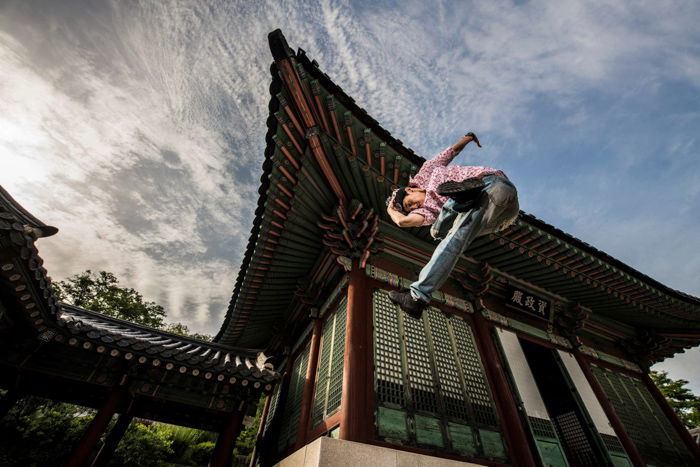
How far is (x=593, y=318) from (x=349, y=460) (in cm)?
917

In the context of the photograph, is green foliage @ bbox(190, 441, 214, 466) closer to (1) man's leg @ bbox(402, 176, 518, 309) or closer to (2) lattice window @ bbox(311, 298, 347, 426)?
(2) lattice window @ bbox(311, 298, 347, 426)

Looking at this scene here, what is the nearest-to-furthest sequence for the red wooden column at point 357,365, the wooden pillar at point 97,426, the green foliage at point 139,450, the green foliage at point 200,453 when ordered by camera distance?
the red wooden column at point 357,365
the wooden pillar at point 97,426
the green foliage at point 139,450
the green foliage at point 200,453

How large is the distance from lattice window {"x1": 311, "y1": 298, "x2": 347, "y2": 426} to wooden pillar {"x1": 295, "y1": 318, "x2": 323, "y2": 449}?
0.17 m

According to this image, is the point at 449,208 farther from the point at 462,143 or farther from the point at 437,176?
the point at 462,143

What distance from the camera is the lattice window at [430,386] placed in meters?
4.36

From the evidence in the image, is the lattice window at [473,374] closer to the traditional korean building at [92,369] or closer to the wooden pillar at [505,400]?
the wooden pillar at [505,400]

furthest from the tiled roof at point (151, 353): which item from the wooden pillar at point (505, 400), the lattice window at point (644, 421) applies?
the lattice window at point (644, 421)

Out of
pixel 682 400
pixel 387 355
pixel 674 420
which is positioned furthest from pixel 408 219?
pixel 682 400

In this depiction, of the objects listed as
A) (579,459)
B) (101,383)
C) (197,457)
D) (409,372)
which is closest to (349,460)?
(409,372)

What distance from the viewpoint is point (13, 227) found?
153 inches

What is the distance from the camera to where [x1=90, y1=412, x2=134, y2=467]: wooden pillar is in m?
6.25

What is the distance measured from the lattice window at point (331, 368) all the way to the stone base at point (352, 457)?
1.56 meters

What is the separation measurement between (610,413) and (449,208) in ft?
23.9

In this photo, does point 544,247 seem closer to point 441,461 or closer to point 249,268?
point 441,461
